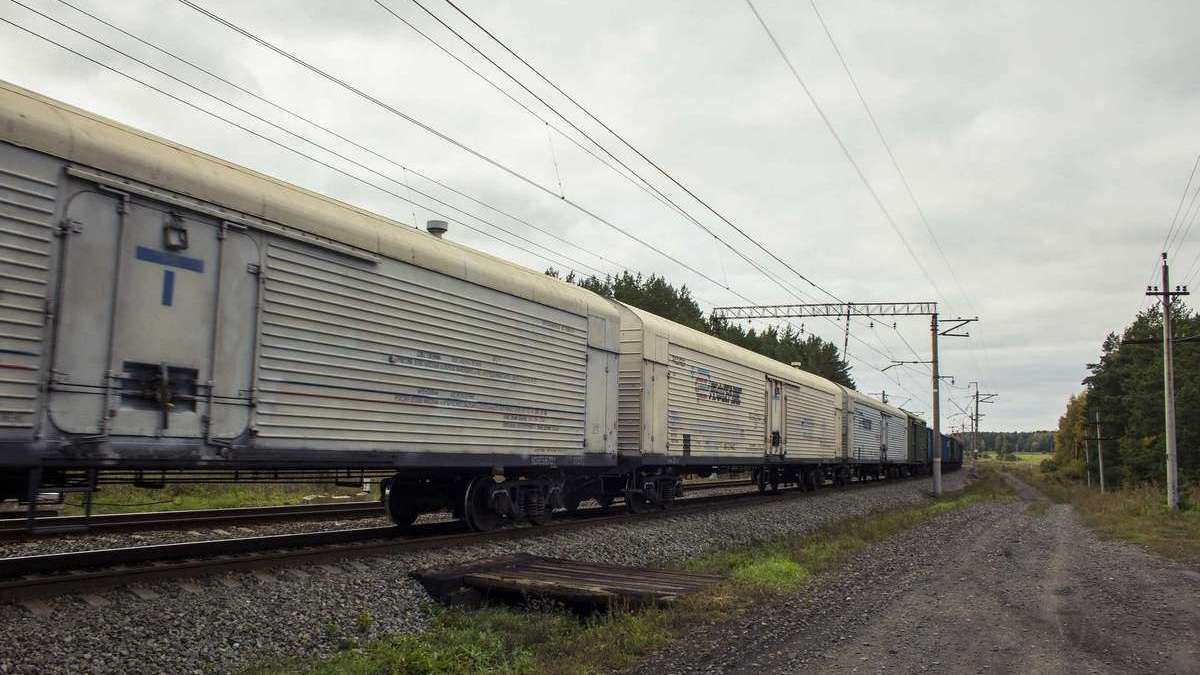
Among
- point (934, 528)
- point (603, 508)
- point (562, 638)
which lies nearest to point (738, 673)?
point (562, 638)

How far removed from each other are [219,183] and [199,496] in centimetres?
1265

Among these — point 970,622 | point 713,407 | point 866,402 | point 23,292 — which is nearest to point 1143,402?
point 866,402

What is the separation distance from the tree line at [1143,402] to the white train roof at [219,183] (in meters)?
27.7

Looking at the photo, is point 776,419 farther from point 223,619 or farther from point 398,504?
point 223,619

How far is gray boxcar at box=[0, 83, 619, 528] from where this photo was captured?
629 cm

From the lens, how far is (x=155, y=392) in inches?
277

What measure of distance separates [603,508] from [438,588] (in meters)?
9.03

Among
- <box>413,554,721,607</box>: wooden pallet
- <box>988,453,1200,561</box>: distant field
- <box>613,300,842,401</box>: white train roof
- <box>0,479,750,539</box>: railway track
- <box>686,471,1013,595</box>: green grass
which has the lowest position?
<box>988,453,1200,561</box>: distant field

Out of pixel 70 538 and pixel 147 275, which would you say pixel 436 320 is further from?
pixel 70 538

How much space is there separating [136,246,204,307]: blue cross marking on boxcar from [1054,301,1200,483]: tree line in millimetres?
31038

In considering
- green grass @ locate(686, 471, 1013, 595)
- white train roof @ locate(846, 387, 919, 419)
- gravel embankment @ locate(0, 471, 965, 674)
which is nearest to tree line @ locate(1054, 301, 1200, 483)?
white train roof @ locate(846, 387, 919, 419)

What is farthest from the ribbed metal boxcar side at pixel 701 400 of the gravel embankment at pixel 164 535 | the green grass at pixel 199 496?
the green grass at pixel 199 496

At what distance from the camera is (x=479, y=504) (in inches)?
480

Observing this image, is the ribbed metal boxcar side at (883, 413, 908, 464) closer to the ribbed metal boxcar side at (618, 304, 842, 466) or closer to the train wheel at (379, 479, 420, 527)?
the ribbed metal boxcar side at (618, 304, 842, 466)
